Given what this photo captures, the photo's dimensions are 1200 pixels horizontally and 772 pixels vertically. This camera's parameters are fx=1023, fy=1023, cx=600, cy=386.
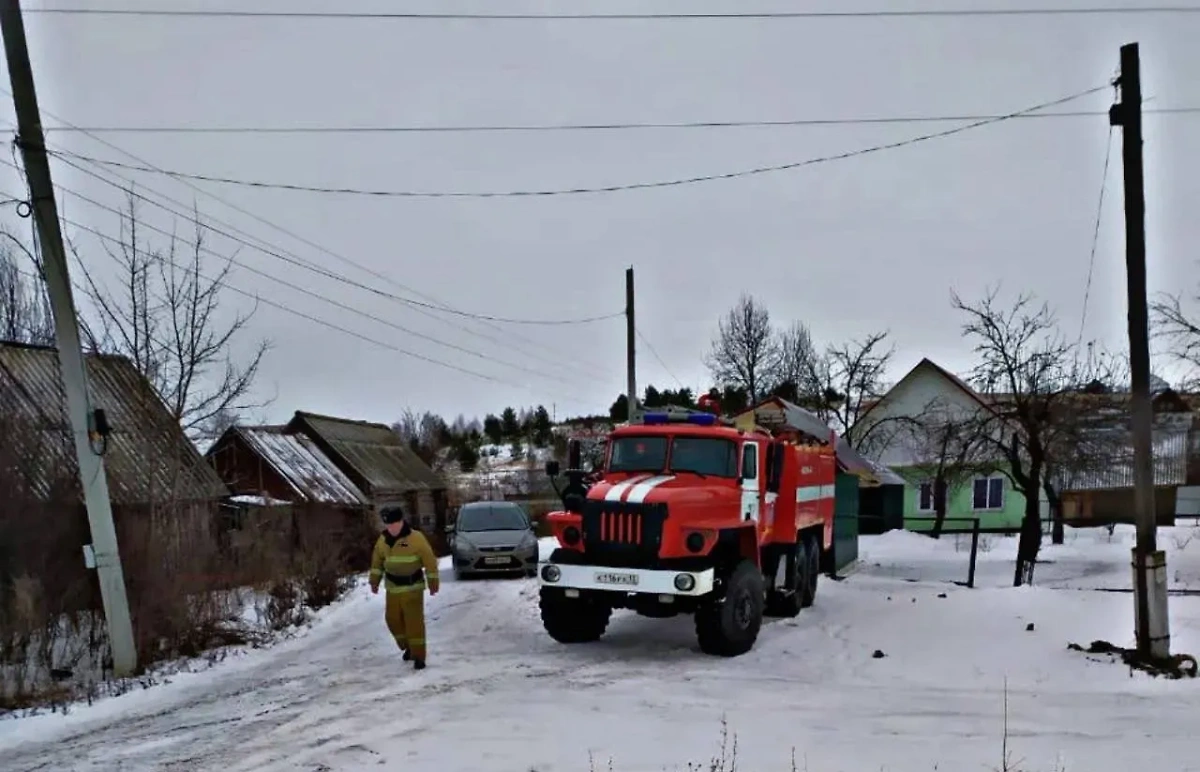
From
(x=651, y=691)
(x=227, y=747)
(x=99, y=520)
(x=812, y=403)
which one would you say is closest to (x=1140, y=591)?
(x=651, y=691)

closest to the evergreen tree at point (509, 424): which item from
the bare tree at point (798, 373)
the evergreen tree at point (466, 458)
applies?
the evergreen tree at point (466, 458)

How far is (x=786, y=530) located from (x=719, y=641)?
9.33ft

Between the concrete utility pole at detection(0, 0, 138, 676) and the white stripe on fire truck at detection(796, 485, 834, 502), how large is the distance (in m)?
8.13

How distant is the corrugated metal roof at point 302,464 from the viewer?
3175 cm

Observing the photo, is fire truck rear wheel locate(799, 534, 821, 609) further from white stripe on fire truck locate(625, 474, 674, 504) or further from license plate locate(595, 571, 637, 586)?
license plate locate(595, 571, 637, 586)

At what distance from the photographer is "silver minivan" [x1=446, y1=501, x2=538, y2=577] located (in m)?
18.8

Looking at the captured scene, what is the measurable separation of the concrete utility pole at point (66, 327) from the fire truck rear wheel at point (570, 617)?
4211 mm

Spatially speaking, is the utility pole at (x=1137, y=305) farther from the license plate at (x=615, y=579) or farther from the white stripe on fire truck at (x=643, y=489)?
the license plate at (x=615, y=579)

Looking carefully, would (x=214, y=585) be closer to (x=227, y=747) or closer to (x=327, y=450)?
(x=227, y=747)

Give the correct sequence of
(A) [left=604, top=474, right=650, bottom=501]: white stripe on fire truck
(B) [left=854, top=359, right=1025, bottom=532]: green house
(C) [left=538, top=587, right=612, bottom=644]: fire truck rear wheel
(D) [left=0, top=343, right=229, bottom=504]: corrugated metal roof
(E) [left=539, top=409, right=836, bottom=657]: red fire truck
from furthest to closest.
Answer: (B) [left=854, top=359, right=1025, bottom=532]: green house, (D) [left=0, top=343, right=229, bottom=504]: corrugated metal roof, (C) [left=538, top=587, right=612, bottom=644]: fire truck rear wheel, (A) [left=604, top=474, right=650, bottom=501]: white stripe on fire truck, (E) [left=539, top=409, right=836, bottom=657]: red fire truck

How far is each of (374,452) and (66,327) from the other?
98.6ft

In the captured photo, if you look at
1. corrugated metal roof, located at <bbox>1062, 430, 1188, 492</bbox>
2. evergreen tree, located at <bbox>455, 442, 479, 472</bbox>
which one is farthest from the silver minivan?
evergreen tree, located at <bbox>455, 442, 479, 472</bbox>

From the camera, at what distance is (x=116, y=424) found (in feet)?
62.1

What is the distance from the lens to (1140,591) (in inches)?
391
